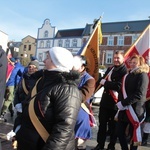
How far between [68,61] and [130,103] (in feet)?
7.17

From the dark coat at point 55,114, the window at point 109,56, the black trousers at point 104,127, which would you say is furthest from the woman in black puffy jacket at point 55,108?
the window at point 109,56

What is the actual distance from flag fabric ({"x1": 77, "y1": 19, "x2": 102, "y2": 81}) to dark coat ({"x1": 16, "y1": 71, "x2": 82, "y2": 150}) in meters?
3.33

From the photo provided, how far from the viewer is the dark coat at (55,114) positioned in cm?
231

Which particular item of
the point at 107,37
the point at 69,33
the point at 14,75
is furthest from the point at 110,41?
the point at 14,75

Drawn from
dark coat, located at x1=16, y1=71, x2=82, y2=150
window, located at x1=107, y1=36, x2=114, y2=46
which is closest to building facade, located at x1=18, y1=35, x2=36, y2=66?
window, located at x1=107, y1=36, x2=114, y2=46

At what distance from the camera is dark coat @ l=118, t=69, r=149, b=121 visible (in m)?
4.47

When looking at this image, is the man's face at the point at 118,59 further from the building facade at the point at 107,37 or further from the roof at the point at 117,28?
the roof at the point at 117,28

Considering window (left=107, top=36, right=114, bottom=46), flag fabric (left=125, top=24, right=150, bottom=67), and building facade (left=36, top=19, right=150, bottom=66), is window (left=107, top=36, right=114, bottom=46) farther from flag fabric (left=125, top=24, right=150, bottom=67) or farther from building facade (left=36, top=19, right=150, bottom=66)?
flag fabric (left=125, top=24, right=150, bottom=67)

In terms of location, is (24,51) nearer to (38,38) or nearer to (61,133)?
(38,38)

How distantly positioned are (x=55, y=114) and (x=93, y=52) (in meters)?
4.30

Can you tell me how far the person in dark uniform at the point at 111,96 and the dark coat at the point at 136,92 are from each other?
15.8 inches

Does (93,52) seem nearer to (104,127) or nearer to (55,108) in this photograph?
(104,127)

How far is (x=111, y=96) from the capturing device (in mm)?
5238

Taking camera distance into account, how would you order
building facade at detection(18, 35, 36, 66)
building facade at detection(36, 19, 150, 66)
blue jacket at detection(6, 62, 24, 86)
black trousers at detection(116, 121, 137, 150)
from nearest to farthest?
black trousers at detection(116, 121, 137, 150) → blue jacket at detection(6, 62, 24, 86) → building facade at detection(36, 19, 150, 66) → building facade at detection(18, 35, 36, 66)
